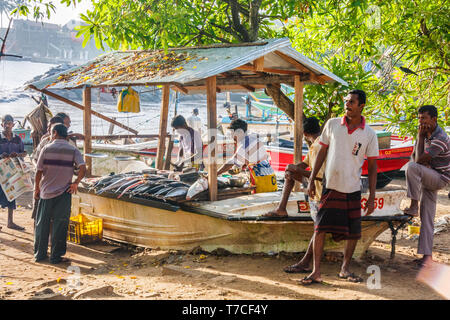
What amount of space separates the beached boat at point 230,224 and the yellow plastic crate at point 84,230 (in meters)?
0.52

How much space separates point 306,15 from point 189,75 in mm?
3693

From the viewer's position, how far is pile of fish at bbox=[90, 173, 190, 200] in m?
6.72

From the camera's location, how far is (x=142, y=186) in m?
7.21

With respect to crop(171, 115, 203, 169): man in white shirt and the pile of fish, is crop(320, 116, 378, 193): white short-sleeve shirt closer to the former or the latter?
the pile of fish

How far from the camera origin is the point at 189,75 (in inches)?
242

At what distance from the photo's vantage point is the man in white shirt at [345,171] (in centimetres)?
466

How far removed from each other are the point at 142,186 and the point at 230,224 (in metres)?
1.73

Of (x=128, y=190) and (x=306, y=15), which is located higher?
(x=306, y=15)

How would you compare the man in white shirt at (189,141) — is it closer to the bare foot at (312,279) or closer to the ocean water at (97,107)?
the bare foot at (312,279)

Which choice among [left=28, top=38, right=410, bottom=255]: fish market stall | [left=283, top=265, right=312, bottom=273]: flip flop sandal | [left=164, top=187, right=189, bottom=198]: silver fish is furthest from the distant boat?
[left=283, top=265, right=312, bottom=273]: flip flop sandal

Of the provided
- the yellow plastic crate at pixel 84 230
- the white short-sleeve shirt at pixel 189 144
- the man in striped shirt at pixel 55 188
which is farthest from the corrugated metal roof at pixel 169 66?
the yellow plastic crate at pixel 84 230

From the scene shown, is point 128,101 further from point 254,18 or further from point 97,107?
point 97,107

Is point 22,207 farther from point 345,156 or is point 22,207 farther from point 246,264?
point 345,156

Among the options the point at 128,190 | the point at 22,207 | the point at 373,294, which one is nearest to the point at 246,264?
the point at 373,294
